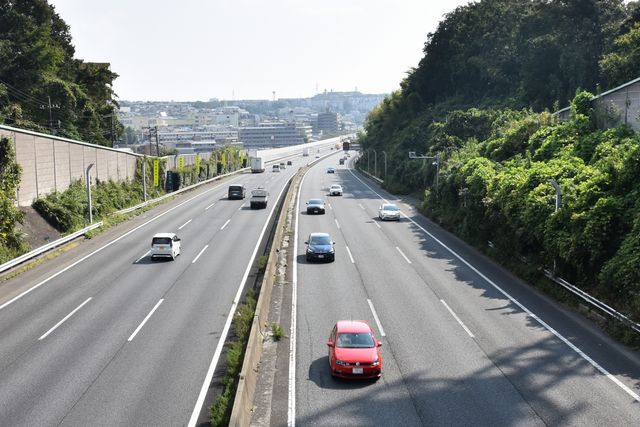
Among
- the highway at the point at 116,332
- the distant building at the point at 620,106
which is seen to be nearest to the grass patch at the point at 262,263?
the highway at the point at 116,332

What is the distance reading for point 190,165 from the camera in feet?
343

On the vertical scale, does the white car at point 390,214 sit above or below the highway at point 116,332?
above

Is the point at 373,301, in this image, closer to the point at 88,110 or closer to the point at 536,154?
the point at 536,154

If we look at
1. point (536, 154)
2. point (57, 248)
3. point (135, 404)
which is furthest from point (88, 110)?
point (135, 404)

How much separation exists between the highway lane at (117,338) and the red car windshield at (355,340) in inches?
171

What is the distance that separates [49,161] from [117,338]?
30568mm

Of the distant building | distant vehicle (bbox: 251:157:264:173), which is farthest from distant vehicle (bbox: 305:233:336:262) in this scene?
distant vehicle (bbox: 251:157:264:173)

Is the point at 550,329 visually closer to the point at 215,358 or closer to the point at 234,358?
the point at 234,358

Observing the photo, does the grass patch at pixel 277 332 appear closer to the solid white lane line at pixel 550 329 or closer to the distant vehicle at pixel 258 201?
the solid white lane line at pixel 550 329

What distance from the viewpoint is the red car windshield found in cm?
2012

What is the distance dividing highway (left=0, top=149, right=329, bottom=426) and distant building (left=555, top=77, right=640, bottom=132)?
85.6 ft

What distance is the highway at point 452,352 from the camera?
17.2m

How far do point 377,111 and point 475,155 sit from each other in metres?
103

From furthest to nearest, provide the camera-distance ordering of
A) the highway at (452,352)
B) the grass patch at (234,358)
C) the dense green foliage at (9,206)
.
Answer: the dense green foliage at (9,206), the highway at (452,352), the grass patch at (234,358)
